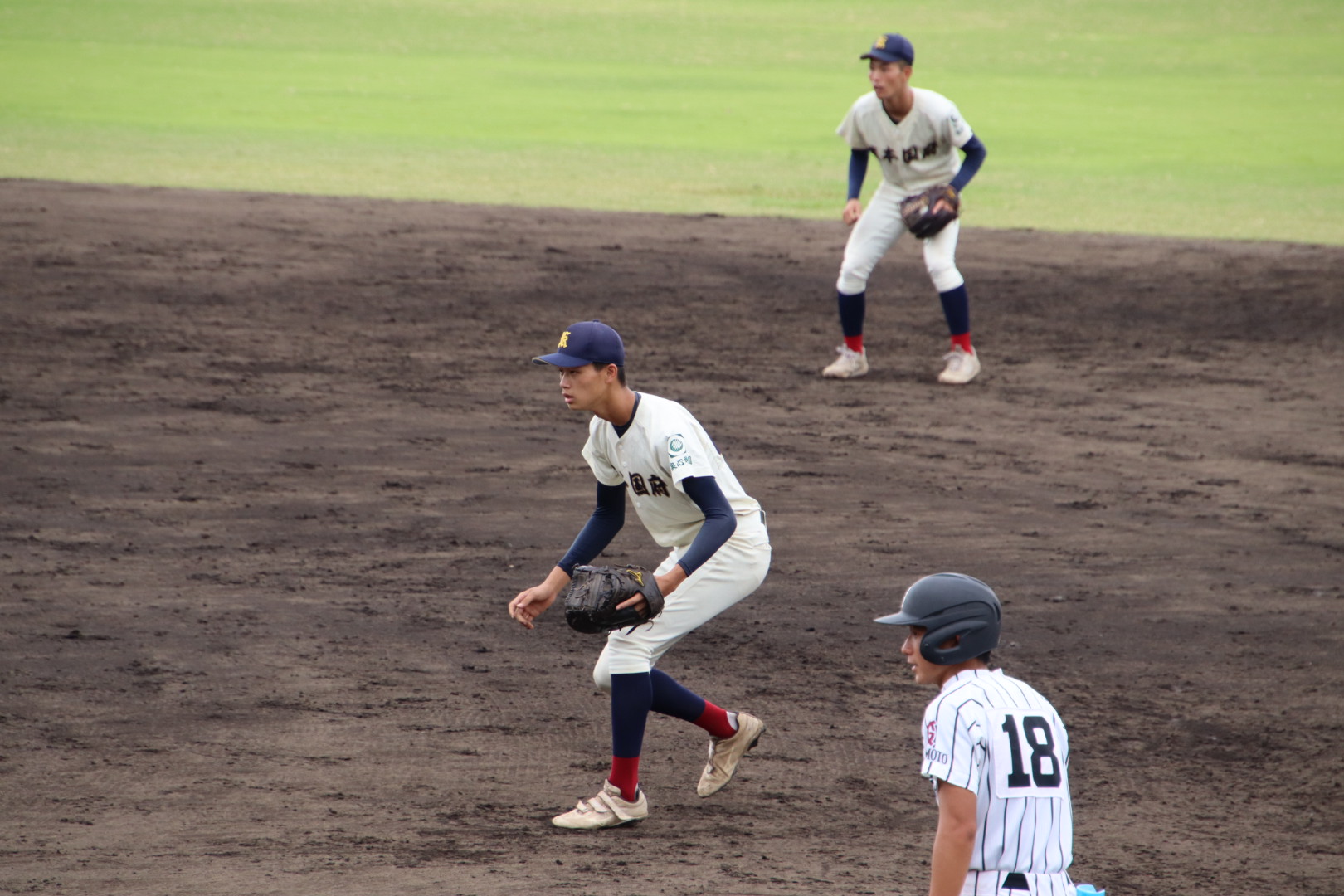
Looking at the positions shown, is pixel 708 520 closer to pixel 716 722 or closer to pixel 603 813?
pixel 716 722

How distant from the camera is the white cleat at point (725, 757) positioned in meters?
4.80

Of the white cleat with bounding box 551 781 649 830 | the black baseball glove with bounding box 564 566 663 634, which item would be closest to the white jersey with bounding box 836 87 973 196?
the black baseball glove with bounding box 564 566 663 634

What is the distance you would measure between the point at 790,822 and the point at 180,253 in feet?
32.6

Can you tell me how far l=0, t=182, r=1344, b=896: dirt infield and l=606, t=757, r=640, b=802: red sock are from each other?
0.39ft

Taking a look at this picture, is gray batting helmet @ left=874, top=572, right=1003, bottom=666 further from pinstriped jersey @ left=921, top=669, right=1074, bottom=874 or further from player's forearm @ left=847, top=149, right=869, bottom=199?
player's forearm @ left=847, top=149, right=869, bottom=199

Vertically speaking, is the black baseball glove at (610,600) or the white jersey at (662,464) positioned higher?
the white jersey at (662,464)

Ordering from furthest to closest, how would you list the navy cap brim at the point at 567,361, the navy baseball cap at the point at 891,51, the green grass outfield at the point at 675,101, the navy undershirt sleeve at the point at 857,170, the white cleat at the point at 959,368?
the green grass outfield at the point at 675,101 → the white cleat at the point at 959,368 → the navy undershirt sleeve at the point at 857,170 → the navy baseball cap at the point at 891,51 → the navy cap brim at the point at 567,361

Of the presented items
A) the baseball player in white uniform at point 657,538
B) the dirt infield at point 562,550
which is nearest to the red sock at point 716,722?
the baseball player in white uniform at point 657,538

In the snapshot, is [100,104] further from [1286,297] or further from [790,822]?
[790,822]

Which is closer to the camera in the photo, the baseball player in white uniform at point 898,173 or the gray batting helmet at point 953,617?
the gray batting helmet at point 953,617

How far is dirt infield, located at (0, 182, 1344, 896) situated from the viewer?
4492 mm

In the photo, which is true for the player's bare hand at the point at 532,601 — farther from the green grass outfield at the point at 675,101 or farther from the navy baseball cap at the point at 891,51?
the green grass outfield at the point at 675,101

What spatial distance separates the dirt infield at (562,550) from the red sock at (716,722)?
226mm

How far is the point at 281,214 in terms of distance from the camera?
14695 millimetres
